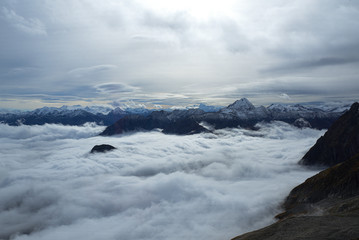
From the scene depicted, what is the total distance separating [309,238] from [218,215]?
111 m

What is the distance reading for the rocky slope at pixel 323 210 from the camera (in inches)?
2112

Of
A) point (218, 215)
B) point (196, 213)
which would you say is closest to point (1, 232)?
point (196, 213)

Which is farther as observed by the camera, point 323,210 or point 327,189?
point 327,189

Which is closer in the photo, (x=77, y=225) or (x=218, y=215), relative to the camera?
(x=218, y=215)

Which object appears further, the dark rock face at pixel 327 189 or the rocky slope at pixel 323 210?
the dark rock face at pixel 327 189

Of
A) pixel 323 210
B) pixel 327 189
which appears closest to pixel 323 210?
pixel 323 210

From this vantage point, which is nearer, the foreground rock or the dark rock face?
the foreground rock

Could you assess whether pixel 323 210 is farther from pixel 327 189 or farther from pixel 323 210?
pixel 327 189

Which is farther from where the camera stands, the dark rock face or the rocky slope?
the dark rock face

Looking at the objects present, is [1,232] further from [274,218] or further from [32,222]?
[274,218]

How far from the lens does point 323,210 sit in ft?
340

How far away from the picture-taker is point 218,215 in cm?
15275

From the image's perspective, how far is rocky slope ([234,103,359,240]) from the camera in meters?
53.7

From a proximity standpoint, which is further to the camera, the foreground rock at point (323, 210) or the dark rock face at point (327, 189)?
the dark rock face at point (327, 189)
